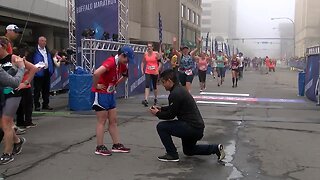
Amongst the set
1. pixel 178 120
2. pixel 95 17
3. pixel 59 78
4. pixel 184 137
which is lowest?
pixel 184 137

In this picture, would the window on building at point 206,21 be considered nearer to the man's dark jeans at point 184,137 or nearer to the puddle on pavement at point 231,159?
the puddle on pavement at point 231,159

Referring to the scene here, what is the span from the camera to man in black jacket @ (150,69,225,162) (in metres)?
5.92

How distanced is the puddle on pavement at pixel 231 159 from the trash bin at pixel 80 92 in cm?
464

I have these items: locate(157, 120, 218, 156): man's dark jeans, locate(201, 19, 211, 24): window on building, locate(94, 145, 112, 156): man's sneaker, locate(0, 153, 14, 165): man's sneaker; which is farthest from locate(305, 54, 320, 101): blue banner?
locate(201, 19, 211, 24): window on building

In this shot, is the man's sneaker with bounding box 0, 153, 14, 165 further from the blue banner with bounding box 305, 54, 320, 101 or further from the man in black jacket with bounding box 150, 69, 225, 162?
the blue banner with bounding box 305, 54, 320, 101

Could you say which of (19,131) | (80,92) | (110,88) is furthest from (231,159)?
(80,92)

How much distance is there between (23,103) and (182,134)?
3.76 meters

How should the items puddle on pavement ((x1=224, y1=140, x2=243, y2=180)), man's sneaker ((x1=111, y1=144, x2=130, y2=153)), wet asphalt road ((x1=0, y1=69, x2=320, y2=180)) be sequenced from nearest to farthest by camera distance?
1. puddle on pavement ((x1=224, y1=140, x2=243, y2=180))
2. wet asphalt road ((x1=0, y1=69, x2=320, y2=180))
3. man's sneaker ((x1=111, y1=144, x2=130, y2=153))

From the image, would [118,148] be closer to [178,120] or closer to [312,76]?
[178,120]

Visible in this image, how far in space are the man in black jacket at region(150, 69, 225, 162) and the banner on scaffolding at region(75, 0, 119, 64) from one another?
704 centimetres

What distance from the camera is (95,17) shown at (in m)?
13.6

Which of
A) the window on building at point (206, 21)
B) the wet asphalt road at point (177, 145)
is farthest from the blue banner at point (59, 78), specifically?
the window on building at point (206, 21)

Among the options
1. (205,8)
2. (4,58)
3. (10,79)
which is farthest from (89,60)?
(205,8)

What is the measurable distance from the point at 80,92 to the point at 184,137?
5415 mm
